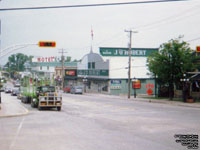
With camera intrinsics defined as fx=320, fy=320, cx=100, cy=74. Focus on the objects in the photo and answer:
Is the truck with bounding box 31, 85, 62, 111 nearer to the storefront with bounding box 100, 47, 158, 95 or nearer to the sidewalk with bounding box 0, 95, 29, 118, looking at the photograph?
the sidewalk with bounding box 0, 95, 29, 118

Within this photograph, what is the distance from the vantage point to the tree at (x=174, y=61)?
1577 inches

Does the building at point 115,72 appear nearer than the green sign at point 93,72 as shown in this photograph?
Yes

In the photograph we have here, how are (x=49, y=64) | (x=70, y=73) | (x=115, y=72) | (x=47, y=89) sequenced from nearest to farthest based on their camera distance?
(x=47, y=89), (x=115, y=72), (x=70, y=73), (x=49, y=64)

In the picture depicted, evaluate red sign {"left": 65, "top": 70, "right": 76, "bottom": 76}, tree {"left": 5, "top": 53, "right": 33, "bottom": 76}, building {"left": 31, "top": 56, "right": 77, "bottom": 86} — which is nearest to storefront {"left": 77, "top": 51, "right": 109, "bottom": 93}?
red sign {"left": 65, "top": 70, "right": 76, "bottom": 76}

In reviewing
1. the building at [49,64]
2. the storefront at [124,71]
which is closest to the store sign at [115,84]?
the storefront at [124,71]

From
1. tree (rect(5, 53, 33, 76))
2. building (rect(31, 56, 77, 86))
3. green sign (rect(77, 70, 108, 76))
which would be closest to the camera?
green sign (rect(77, 70, 108, 76))

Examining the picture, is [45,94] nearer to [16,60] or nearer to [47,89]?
[47,89]

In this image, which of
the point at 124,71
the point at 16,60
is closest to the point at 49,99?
the point at 124,71

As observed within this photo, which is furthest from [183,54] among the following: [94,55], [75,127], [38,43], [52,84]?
[94,55]

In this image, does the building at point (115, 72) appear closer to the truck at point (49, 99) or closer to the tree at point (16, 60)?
the truck at point (49, 99)

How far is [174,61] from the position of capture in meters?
40.5

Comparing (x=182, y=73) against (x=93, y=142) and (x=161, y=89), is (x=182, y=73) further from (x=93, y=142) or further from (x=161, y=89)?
(x=93, y=142)

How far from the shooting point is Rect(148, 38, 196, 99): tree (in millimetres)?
40062

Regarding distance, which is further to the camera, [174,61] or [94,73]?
[94,73]
